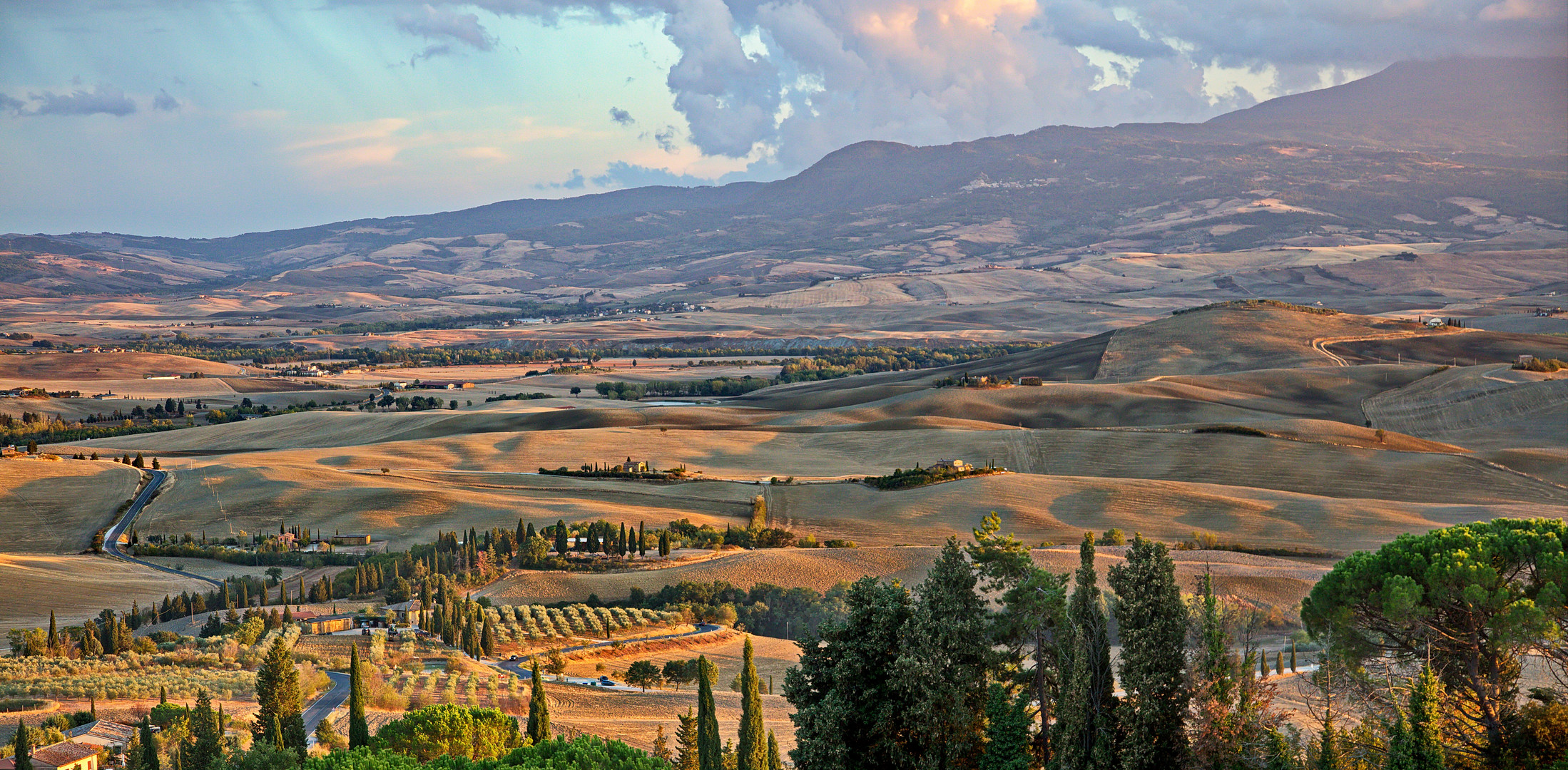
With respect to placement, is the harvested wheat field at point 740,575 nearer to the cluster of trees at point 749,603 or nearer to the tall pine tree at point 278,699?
the cluster of trees at point 749,603

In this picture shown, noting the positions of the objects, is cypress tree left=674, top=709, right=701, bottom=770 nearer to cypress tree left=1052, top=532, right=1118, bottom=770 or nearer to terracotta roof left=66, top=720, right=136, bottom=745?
cypress tree left=1052, top=532, right=1118, bottom=770

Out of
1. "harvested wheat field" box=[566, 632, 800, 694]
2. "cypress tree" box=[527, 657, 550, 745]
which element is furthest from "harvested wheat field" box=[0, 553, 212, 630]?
"cypress tree" box=[527, 657, 550, 745]

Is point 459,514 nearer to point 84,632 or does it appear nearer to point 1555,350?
point 84,632

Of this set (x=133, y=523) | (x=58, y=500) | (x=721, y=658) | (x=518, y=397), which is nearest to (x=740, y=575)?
(x=721, y=658)

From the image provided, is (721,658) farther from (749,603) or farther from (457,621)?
(457,621)

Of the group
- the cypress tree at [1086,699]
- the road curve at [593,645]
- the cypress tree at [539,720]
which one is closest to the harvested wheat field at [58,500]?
the road curve at [593,645]

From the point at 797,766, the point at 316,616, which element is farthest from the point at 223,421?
the point at 797,766
